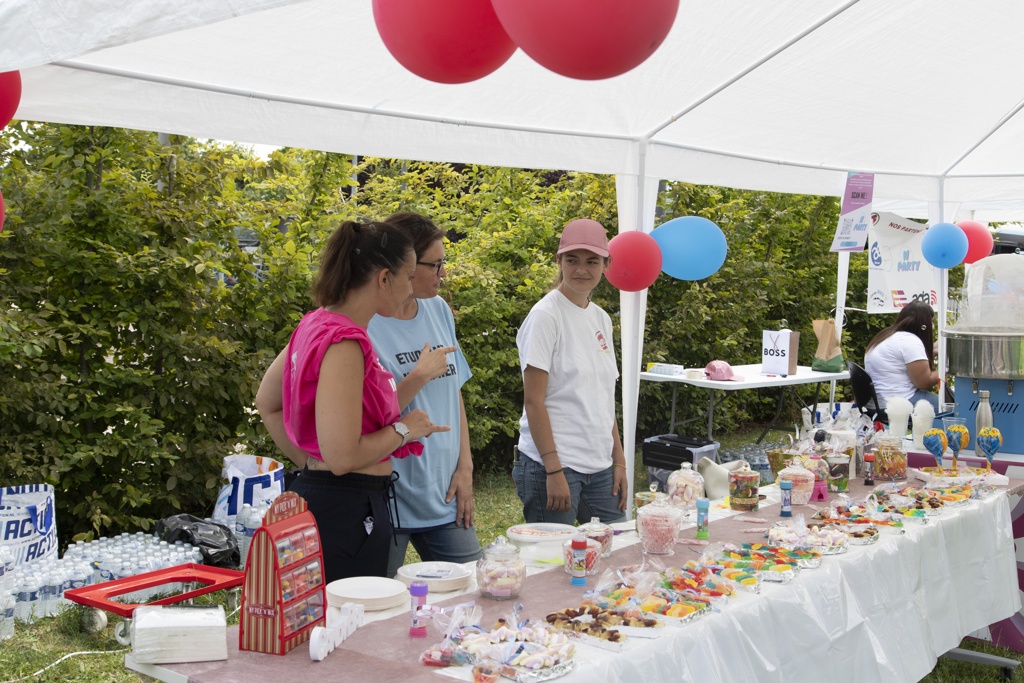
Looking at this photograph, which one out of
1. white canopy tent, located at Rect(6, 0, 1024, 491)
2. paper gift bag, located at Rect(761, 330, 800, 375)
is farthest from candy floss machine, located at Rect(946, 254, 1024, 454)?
paper gift bag, located at Rect(761, 330, 800, 375)

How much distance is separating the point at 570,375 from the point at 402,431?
108 centimetres

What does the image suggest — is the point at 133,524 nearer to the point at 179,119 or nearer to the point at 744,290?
the point at 179,119

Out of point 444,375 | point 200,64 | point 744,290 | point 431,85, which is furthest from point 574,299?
point 744,290

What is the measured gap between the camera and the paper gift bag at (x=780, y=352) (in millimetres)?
7047

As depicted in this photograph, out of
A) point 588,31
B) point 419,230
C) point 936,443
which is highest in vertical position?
point 588,31

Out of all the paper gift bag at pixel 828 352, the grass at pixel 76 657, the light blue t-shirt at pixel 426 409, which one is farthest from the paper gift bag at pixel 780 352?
the light blue t-shirt at pixel 426 409

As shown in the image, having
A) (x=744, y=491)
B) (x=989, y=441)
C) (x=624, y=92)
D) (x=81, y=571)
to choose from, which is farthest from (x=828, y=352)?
(x=81, y=571)

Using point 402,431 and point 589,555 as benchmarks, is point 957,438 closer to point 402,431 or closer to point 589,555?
point 589,555

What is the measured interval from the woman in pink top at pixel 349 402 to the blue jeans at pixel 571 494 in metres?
0.92

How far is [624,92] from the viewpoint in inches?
151

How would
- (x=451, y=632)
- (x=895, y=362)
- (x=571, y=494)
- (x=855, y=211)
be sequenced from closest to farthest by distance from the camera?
(x=451, y=632) → (x=571, y=494) → (x=855, y=211) → (x=895, y=362)

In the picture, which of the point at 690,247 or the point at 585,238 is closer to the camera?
the point at 585,238

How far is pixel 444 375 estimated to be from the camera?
2.65 meters

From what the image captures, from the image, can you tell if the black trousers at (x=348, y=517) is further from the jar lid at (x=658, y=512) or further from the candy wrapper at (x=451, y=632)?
the jar lid at (x=658, y=512)
